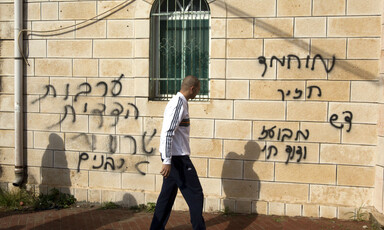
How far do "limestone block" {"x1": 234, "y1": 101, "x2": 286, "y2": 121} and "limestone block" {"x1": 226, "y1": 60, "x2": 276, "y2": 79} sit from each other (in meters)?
0.36

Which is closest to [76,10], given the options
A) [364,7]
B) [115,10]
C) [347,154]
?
[115,10]

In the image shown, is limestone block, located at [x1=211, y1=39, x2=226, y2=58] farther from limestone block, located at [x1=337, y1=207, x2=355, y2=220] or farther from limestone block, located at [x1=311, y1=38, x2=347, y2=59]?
limestone block, located at [x1=337, y1=207, x2=355, y2=220]

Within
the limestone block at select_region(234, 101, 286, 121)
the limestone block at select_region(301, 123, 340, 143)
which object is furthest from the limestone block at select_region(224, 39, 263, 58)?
the limestone block at select_region(301, 123, 340, 143)

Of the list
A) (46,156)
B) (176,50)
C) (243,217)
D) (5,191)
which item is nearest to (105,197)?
(46,156)

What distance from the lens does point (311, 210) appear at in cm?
521

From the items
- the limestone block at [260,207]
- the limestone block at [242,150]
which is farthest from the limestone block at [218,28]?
the limestone block at [260,207]

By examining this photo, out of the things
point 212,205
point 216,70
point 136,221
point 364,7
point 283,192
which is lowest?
point 136,221

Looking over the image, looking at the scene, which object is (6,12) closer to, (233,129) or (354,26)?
(233,129)

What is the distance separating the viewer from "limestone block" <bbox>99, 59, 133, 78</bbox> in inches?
225

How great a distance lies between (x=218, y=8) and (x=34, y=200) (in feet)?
13.1

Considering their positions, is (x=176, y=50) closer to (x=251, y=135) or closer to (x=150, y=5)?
(x=150, y=5)

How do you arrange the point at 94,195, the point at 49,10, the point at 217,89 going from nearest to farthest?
the point at 217,89
the point at 94,195
the point at 49,10

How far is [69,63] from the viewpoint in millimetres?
5922

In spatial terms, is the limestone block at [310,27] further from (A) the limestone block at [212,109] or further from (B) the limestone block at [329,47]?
(A) the limestone block at [212,109]
